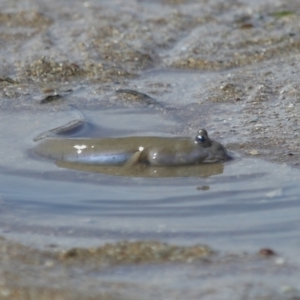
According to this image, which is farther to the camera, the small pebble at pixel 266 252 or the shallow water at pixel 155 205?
the shallow water at pixel 155 205

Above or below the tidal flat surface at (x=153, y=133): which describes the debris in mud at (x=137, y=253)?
below

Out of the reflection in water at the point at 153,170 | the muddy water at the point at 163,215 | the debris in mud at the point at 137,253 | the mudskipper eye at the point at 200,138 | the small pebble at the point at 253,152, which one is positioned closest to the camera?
the muddy water at the point at 163,215

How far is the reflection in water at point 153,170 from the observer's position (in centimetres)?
480

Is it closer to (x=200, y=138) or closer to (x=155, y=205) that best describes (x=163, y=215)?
(x=155, y=205)

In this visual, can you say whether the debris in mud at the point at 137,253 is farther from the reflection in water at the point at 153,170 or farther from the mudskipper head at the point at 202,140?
the mudskipper head at the point at 202,140

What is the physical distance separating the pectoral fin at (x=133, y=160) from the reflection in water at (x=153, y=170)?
0.07ft

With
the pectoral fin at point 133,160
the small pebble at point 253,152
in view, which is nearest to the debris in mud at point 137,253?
the pectoral fin at point 133,160

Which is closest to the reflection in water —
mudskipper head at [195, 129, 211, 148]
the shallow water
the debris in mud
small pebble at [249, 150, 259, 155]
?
the shallow water

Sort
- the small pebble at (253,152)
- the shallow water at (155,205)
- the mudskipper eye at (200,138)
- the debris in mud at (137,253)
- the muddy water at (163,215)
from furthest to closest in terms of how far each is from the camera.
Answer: the small pebble at (253,152)
the mudskipper eye at (200,138)
the shallow water at (155,205)
the debris in mud at (137,253)
the muddy water at (163,215)

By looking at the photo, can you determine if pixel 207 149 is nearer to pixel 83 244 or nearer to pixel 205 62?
pixel 83 244

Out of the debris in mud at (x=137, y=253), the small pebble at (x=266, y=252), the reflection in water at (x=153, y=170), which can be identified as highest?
the reflection in water at (x=153, y=170)

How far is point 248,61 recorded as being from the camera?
7504mm

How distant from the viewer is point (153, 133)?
18.1 ft

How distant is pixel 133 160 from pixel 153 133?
629mm
